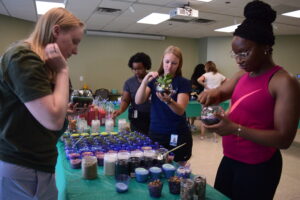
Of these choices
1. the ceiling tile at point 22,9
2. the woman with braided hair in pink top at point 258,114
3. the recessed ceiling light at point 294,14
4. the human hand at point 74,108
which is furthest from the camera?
the recessed ceiling light at point 294,14

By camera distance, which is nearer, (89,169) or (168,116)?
(89,169)

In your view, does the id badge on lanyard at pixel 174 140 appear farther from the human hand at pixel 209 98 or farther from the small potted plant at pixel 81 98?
the small potted plant at pixel 81 98

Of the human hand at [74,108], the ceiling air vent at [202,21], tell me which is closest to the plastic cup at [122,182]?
the human hand at [74,108]

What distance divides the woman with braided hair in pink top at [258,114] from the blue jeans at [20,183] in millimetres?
790

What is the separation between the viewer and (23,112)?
917 millimetres

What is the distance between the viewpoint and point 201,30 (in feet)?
23.5

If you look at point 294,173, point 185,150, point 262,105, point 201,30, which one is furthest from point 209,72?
point 262,105

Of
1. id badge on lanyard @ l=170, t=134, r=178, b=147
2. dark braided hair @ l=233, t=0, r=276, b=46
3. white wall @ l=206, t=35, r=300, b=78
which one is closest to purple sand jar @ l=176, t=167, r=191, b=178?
id badge on lanyard @ l=170, t=134, r=178, b=147

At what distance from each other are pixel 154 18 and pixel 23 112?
5.30m

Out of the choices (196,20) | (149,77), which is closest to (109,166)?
(149,77)

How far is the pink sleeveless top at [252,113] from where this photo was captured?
1.14m

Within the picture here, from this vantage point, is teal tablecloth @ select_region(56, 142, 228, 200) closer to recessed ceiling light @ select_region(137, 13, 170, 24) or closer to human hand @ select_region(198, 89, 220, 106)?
human hand @ select_region(198, 89, 220, 106)

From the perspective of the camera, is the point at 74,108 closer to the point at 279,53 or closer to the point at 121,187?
the point at 121,187

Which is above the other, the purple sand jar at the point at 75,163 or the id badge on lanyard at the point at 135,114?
the id badge on lanyard at the point at 135,114
